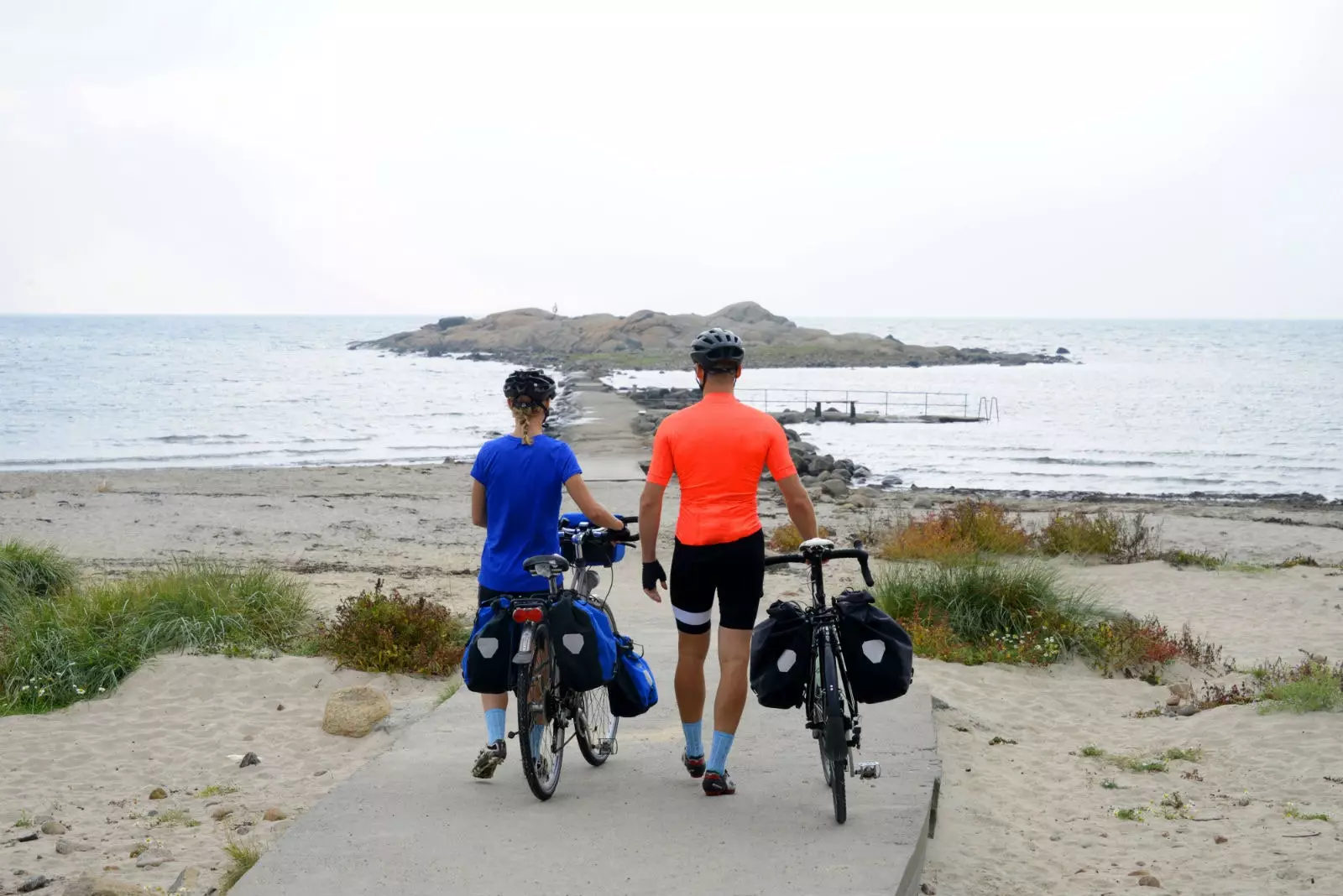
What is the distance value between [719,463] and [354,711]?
3.67 meters

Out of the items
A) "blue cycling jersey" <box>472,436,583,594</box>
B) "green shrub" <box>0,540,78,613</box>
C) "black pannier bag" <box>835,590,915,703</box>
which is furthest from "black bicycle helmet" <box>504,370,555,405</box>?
"green shrub" <box>0,540,78,613</box>

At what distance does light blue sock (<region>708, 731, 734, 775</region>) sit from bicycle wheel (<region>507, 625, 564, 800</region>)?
70cm

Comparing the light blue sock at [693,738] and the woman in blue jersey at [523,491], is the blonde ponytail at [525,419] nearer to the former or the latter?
the woman in blue jersey at [523,491]

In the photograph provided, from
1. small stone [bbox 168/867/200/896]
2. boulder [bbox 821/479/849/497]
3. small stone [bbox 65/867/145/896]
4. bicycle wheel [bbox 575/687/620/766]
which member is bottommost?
boulder [bbox 821/479/849/497]

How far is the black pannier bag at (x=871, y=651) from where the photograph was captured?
5.06 metres

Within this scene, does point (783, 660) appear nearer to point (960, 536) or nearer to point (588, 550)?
point (588, 550)

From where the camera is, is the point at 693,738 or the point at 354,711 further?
the point at 354,711

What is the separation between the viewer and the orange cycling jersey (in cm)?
511

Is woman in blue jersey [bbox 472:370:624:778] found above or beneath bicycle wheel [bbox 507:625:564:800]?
above

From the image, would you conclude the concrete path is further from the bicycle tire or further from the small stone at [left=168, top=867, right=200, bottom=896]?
the small stone at [left=168, top=867, right=200, bottom=896]

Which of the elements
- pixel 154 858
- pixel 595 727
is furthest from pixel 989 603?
pixel 154 858

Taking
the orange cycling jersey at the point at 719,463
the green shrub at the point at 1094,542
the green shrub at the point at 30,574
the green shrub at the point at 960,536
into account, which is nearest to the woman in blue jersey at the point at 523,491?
the orange cycling jersey at the point at 719,463

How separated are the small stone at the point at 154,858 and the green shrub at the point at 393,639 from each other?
10.7ft

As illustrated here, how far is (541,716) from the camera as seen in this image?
5148 millimetres
